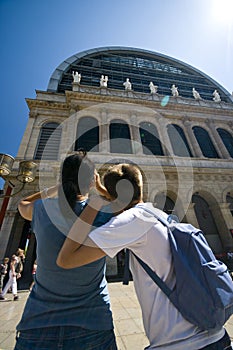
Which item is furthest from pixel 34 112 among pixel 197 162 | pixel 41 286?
pixel 41 286

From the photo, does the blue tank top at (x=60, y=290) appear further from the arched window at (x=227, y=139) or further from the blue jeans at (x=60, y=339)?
the arched window at (x=227, y=139)

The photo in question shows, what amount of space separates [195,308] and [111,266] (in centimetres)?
845

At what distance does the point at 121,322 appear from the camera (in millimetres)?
3256

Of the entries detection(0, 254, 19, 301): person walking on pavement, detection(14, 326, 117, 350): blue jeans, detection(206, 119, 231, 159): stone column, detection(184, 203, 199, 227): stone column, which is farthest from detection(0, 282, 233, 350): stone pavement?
detection(206, 119, 231, 159): stone column

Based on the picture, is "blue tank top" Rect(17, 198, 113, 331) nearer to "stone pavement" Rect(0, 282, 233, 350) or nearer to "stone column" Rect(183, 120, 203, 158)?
"stone pavement" Rect(0, 282, 233, 350)

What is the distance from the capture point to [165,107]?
15.6 meters

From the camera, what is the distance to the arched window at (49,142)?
11773 mm

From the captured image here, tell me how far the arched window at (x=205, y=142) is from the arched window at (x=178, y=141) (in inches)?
57.3

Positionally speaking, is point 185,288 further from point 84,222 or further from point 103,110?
point 103,110

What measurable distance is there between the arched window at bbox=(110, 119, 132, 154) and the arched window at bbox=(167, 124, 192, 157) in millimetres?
4008

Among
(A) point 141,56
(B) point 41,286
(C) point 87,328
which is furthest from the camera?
(A) point 141,56

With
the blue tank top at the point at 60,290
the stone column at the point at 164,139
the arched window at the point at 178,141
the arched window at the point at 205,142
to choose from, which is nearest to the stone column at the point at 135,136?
the stone column at the point at 164,139

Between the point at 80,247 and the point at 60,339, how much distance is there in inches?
24.2

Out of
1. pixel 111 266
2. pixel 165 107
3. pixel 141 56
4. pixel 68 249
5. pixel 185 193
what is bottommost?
pixel 111 266
